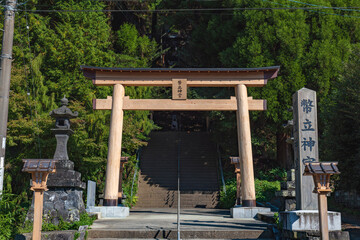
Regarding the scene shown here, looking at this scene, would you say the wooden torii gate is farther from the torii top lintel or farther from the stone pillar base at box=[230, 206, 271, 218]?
the stone pillar base at box=[230, 206, 271, 218]

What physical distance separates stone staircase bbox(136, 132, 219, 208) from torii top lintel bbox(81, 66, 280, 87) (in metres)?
7.05

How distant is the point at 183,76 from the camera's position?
1431cm

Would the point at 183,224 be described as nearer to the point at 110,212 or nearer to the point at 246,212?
the point at 246,212

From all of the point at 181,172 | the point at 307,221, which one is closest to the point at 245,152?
the point at 307,221

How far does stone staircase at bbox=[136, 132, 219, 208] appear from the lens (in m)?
19.2

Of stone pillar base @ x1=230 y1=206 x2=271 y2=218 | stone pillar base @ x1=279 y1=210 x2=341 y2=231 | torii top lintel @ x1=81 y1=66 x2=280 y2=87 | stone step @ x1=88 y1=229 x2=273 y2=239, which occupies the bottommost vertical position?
stone step @ x1=88 y1=229 x2=273 y2=239

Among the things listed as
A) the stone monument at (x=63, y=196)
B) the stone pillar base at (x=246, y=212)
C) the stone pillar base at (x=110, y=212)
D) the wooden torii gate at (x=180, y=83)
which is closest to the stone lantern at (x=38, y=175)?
the stone monument at (x=63, y=196)

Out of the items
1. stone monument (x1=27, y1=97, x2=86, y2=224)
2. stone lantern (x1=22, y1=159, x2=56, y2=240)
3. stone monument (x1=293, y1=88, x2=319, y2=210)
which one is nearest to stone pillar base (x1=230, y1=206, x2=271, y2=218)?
stone monument (x1=293, y1=88, x2=319, y2=210)

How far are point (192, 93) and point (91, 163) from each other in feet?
23.9

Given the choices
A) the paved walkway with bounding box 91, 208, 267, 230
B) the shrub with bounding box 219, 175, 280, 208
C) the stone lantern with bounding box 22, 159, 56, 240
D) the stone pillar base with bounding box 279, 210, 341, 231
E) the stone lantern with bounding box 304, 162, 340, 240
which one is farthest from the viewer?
the shrub with bounding box 219, 175, 280, 208

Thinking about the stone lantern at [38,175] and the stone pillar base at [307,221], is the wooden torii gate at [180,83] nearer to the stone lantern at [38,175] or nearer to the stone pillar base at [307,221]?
the stone pillar base at [307,221]

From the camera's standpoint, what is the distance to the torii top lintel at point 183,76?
14.2 m

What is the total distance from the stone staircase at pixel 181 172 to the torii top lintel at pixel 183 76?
705 cm

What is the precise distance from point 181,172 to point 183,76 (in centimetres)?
836
